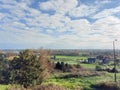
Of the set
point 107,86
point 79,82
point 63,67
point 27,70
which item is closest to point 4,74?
point 27,70

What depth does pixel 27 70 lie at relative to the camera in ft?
88.4

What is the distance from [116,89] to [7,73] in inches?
658

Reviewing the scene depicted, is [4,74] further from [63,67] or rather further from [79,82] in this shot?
[63,67]

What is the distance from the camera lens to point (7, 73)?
33.6 m

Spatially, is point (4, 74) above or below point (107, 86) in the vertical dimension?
above

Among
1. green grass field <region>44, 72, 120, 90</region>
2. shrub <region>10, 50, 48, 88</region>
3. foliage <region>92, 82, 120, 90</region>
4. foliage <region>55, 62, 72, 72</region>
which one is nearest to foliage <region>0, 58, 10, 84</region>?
shrub <region>10, 50, 48, 88</region>

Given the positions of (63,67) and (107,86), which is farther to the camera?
(63,67)

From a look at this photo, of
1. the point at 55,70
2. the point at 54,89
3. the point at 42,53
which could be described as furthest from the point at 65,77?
the point at 54,89

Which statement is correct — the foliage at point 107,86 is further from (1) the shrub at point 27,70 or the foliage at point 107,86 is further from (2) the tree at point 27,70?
(2) the tree at point 27,70

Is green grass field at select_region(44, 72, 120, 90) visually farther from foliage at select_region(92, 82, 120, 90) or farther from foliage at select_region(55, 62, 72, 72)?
foliage at select_region(55, 62, 72, 72)

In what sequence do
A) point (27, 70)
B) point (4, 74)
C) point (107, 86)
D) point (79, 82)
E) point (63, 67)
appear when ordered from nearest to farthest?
1. point (27, 70)
2. point (107, 86)
3. point (79, 82)
4. point (4, 74)
5. point (63, 67)

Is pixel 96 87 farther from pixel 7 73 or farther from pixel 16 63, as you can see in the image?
pixel 7 73

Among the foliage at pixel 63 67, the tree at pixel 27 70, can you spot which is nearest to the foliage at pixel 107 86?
the tree at pixel 27 70

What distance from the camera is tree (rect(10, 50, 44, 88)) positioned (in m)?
26.5
